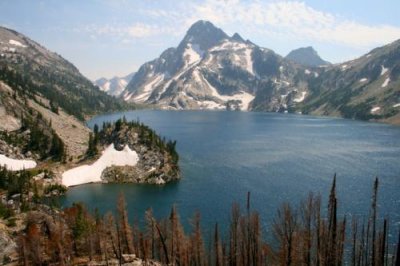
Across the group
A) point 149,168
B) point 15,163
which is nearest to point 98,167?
point 149,168

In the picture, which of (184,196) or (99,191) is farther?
(99,191)

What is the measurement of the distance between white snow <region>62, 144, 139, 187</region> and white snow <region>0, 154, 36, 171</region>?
19.5 m

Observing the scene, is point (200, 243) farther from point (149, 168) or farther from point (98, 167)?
point (98, 167)

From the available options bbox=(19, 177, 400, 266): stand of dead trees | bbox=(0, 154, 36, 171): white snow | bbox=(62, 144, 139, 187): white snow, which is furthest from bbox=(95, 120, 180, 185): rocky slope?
bbox=(19, 177, 400, 266): stand of dead trees

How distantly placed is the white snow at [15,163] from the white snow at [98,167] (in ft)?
64.0

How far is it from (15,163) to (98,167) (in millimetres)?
35644

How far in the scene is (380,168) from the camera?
19288cm

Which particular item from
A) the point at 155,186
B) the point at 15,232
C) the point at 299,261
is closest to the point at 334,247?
the point at 299,261

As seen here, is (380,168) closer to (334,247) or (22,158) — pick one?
(334,247)

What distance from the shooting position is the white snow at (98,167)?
589ft

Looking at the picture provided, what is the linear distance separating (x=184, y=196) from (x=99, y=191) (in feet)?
115

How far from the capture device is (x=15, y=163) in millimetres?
186750

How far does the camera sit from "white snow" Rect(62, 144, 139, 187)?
180 m

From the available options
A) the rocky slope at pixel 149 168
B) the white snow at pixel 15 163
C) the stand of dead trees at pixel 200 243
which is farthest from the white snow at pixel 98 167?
the stand of dead trees at pixel 200 243
